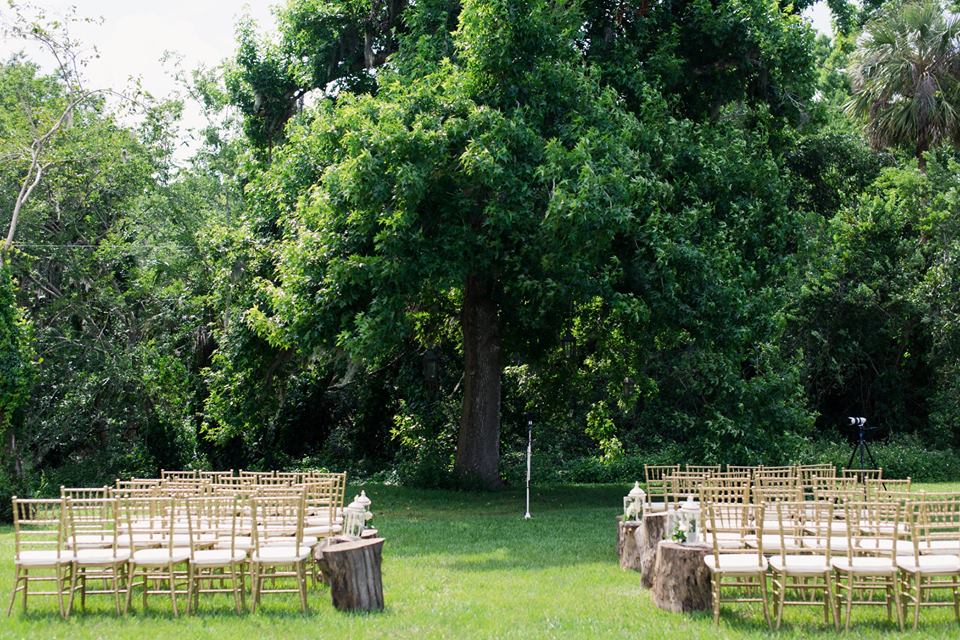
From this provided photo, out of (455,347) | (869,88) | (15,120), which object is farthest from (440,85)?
(869,88)

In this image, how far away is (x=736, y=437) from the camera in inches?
710

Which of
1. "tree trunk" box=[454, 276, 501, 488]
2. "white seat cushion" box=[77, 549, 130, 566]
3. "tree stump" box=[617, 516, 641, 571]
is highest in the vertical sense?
"tree trunk" box=[454, 276, 501, 488]

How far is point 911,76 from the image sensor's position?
24422 millimetres

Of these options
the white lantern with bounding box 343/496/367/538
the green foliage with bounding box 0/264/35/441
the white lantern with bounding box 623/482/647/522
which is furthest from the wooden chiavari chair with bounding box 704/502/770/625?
the green foliage with bounding box 0/264/35/441

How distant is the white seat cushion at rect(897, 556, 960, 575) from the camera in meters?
7.93

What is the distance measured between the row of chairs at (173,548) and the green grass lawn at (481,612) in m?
0.22

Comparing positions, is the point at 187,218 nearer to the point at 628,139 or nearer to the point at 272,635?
the point at 628,139

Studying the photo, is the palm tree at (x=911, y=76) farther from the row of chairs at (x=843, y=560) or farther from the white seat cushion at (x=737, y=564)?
the white seat cushion at (x=737, y=564)

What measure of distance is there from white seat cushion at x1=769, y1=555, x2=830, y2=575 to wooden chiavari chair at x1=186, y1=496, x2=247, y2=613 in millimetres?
4476

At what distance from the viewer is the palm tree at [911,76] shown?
24.2m

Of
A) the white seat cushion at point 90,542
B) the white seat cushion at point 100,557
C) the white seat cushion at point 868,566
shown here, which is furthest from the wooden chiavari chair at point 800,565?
the white seat cushion at point 90,542

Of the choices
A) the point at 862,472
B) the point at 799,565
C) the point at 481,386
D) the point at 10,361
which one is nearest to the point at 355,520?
the point at 799,565

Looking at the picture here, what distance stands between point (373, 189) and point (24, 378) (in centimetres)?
827

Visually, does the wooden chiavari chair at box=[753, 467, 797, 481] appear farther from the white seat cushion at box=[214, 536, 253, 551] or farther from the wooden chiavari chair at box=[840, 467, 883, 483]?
the white seat cushion at box=[214, 536, 253, 551]
